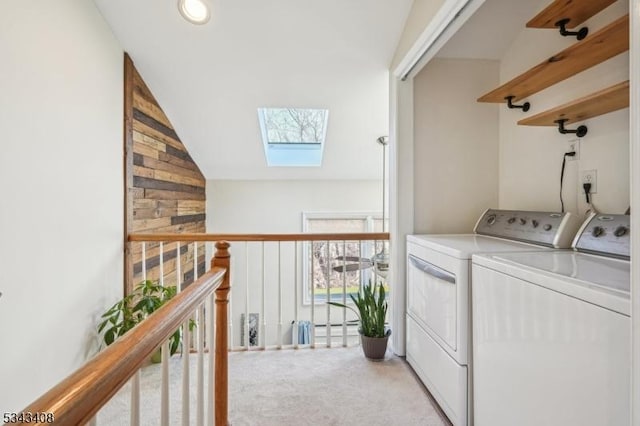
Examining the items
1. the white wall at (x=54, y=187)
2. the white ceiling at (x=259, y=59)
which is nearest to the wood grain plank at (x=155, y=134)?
the white ceiling at (x=259, y=59)

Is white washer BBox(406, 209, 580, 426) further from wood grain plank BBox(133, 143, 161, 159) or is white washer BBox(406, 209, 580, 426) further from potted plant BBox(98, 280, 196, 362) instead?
wood grain plank BBox(133, 143, 161, 159)

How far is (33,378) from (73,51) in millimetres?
1746

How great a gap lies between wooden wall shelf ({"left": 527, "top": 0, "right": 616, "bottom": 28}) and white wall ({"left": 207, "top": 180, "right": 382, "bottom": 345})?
286 cm

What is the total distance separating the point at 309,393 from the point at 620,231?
1680 millimetres

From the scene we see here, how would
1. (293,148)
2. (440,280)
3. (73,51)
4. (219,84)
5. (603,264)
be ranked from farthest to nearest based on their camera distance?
(293,148)
(219,84)
(73,51)
(440,280)
(603,264)

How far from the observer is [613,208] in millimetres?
1450

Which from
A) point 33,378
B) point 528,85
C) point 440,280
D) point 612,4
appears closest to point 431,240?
point 440,280

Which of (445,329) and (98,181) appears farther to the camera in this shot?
(98,181)

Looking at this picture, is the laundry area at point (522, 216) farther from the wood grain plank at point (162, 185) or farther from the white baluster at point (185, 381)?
the wood grain plank at point (162, 185)

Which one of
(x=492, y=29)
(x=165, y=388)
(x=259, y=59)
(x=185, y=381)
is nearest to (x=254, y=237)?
(x=259, y=59)

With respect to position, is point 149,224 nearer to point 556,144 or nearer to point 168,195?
point 168,195

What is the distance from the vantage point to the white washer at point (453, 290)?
1.48m

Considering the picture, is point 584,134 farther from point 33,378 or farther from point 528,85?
point 33,378

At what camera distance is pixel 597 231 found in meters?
1.29
